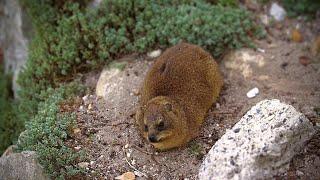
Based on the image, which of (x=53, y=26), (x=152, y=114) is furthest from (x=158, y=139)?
(x=53, y=26)

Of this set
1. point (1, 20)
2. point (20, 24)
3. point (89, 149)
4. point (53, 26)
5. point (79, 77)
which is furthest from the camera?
point (1, 20)

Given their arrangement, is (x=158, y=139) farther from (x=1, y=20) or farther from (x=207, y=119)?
(x=1, y=20)

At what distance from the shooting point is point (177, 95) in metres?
5.25

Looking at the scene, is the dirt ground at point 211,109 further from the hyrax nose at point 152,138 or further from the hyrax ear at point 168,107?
the hyrax ear at point 168,107

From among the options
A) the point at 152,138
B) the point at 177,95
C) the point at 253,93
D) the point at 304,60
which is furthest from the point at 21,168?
the point at 304,60

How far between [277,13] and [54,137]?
10.7ft

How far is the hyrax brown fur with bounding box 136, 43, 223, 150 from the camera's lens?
4.86 metres

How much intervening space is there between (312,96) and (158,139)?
180cm

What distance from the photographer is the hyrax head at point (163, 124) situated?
4.79 meters

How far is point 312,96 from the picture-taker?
18.2 ft

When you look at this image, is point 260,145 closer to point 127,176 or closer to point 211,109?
point 127,176

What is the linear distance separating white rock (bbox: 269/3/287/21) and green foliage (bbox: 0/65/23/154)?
330 centimetres

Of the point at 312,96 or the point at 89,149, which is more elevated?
the point at 89,149

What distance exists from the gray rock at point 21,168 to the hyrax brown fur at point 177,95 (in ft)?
3.23
